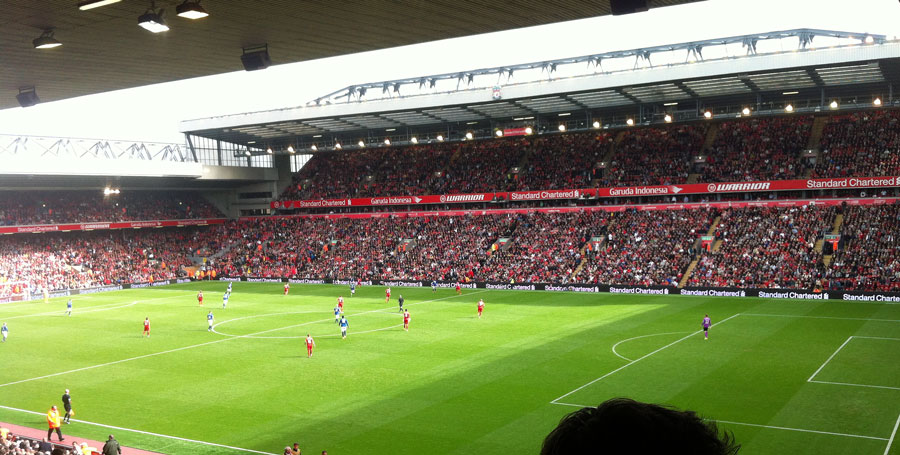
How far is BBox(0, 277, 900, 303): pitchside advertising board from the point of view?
152 ft

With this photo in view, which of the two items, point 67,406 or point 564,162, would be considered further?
point 564,162

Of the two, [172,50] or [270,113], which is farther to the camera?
[270,113]

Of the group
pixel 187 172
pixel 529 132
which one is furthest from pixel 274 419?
pixel 187 172

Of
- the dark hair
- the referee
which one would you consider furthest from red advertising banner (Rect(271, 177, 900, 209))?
the dark hair

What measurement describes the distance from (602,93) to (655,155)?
463 inches

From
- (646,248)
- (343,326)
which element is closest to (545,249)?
(646,248)

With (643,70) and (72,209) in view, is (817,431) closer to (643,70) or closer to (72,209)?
(643,70)

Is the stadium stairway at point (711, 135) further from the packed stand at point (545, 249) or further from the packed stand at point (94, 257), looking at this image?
the packed stand at point (94, 257)

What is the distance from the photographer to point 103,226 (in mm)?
76250

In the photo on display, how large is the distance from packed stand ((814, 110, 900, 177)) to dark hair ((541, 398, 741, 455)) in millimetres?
59836

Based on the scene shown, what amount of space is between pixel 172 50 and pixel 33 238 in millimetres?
70956

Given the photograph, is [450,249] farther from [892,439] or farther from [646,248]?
[892,439]

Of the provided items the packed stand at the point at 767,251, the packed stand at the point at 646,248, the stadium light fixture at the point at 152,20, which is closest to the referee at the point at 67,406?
the stadium light fixture at the point at 152,20

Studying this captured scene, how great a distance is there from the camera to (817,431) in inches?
827
